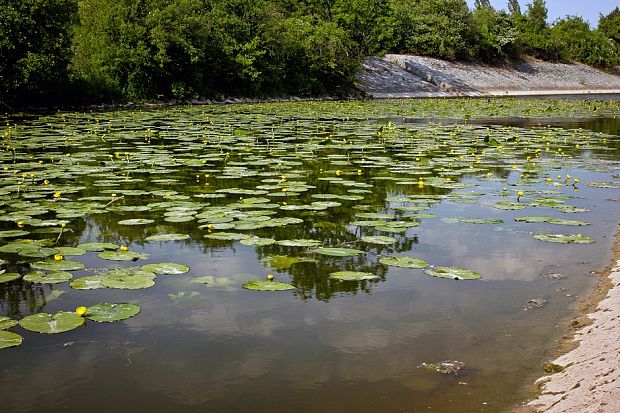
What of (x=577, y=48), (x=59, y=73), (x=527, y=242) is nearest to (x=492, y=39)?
(x=577, y=48)

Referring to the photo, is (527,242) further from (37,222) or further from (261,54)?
(261,54)

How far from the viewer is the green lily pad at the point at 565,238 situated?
5438 mm

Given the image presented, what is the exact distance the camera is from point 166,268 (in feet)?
14.6

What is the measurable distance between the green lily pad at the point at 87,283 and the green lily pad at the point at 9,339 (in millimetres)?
725

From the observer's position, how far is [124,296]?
4039 millimetres

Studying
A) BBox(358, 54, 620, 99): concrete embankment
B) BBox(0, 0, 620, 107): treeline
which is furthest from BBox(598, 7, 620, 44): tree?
BBox(0, 0, 620, 107): treeline

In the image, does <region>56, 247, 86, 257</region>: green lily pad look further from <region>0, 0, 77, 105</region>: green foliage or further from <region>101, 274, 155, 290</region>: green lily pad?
<region>0, 0, 77, 105</region>: green foliage

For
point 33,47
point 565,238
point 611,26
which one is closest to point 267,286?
point 565,238

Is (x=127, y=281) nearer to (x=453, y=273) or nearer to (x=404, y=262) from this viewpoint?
(x=404, y=262)

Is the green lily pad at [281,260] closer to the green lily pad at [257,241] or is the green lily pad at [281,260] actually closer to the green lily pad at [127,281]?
the green lily pad at [257,241]

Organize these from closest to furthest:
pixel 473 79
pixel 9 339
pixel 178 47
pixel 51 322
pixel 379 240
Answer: pixel 9 339 < pixel 51 322 < pixel 379 240 < pixel 178 47 < pixel 473 79

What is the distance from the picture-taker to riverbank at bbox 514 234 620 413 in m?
2.45

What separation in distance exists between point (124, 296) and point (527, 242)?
12.0 feet

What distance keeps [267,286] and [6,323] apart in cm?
166
